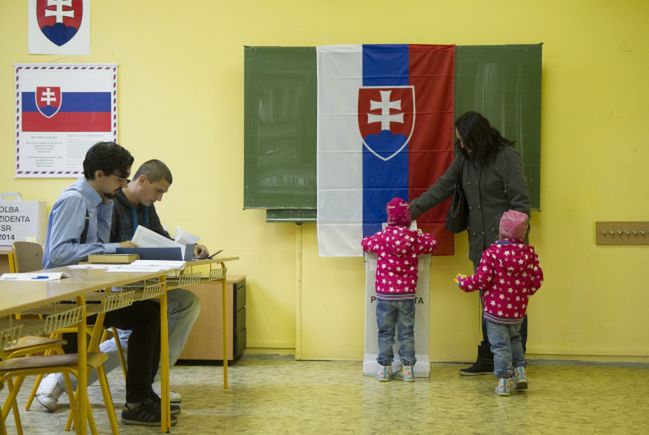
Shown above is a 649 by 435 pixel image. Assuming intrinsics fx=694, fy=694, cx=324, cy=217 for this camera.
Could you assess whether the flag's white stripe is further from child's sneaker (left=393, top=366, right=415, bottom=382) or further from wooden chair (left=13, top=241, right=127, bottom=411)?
wooden chair (left=13, top=241, right=127, bottom=411)

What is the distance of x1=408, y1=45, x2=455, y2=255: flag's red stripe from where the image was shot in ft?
14.8

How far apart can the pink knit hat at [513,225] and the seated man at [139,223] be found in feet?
5.23

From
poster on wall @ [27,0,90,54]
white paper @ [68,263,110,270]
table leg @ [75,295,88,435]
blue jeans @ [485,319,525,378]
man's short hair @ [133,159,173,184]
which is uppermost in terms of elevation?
poster on wall @ [27,0,90,54]

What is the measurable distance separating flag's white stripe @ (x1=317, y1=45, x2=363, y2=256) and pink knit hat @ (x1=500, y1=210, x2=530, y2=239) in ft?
3.60

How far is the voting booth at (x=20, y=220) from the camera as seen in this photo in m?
4.67

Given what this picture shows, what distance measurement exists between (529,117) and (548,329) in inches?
55.5

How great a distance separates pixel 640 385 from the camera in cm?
402

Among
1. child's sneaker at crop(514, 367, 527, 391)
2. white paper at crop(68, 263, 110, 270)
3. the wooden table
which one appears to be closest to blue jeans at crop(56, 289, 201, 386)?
white paper at crop(68, 263, 110, 270)

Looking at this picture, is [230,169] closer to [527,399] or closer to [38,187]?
Answer: [38,187]

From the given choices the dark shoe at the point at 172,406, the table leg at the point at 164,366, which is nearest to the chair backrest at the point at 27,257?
the table leg at the point at 164,366

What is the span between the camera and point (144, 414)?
3133 millimetres

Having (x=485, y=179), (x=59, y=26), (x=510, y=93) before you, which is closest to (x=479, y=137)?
(x=485, y=179)

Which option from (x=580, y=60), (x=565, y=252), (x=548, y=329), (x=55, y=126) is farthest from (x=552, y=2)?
(x=55, y=126)

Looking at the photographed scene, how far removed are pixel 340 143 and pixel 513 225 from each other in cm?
136
